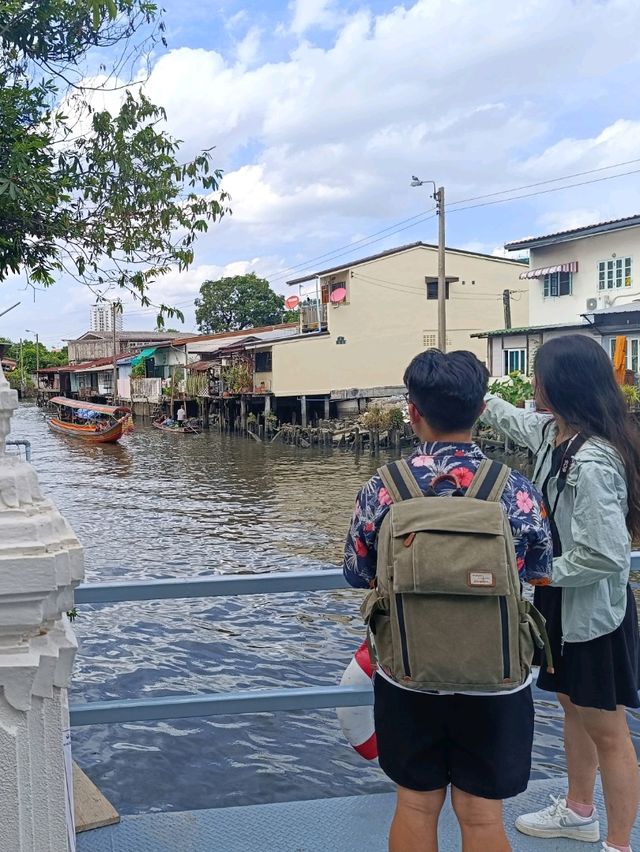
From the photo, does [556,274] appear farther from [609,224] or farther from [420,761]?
[420,761]

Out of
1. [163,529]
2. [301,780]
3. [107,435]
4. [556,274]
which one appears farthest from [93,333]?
[301,780]

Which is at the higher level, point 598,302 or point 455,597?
point 598,302

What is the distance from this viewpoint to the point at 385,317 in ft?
125

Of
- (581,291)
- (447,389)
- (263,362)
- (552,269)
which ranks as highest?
(552,269)

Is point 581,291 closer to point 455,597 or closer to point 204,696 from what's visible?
point 204,696

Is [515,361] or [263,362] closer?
[515,361]

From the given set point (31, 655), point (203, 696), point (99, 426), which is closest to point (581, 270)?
point (99, 426)

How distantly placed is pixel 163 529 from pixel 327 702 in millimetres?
15188

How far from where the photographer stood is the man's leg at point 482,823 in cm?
194

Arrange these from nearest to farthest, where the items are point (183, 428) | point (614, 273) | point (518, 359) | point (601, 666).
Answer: point (601, 666) < point (614, 273) < point (518, 359) < point (183, 428)

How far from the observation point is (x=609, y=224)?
26.2 metres

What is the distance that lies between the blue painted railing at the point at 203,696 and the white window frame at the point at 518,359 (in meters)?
27.3

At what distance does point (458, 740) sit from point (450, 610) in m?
0.37

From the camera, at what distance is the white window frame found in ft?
96.9
